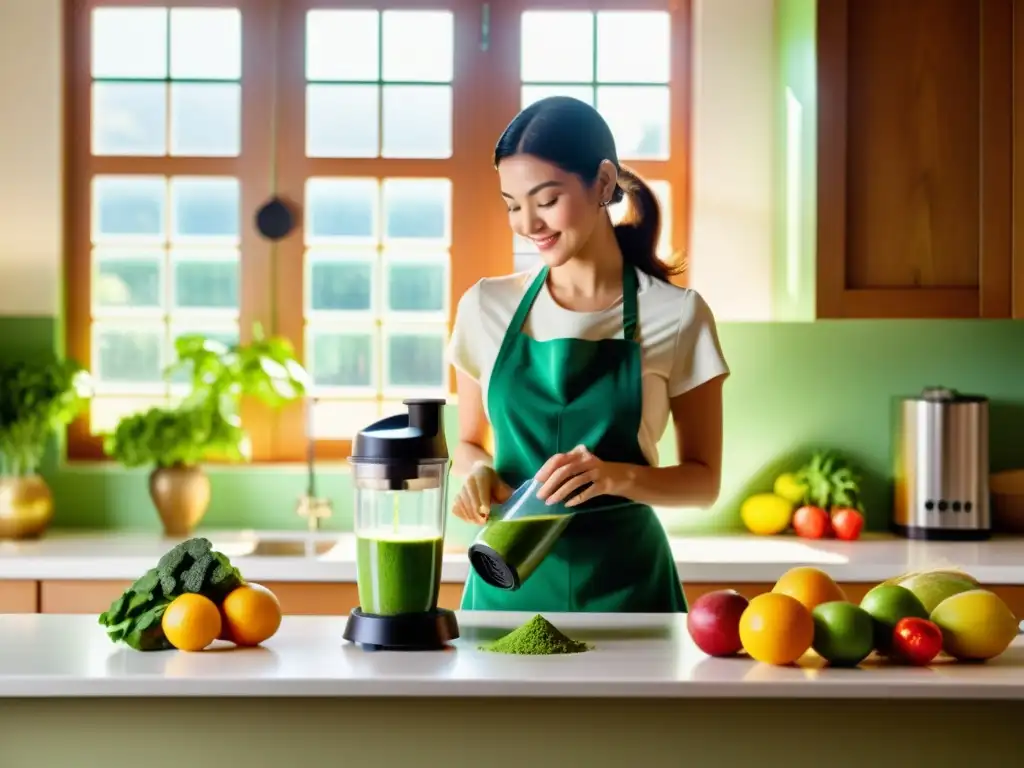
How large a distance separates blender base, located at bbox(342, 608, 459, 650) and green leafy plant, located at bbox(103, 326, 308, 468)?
188cm

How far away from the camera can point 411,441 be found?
1734mm

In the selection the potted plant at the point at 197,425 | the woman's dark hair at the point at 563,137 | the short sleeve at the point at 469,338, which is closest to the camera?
the woman's dark hair at the point at 563,137

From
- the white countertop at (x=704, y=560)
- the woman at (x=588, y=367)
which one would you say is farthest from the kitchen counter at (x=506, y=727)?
the white countertop at (x=704, y=560)

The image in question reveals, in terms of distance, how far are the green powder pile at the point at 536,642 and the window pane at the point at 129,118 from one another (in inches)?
103

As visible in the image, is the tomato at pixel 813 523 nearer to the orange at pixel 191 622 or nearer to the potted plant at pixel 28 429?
the potted plant at pixel 28 429

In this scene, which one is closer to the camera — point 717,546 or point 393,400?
point 717,546

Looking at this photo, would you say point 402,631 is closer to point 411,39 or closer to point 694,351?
point 694,351

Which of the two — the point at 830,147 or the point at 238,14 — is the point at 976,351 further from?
the point at 238,14

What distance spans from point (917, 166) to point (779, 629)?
79.1 inches

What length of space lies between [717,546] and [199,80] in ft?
6.65

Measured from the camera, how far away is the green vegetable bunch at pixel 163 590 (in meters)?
1.72

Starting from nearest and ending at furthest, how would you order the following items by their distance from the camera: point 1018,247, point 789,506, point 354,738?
point 354,738 < point 1018,247 < point 789,506

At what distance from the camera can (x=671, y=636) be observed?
6.07ft

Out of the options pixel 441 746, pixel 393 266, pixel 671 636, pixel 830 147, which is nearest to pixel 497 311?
pixel 671 636
